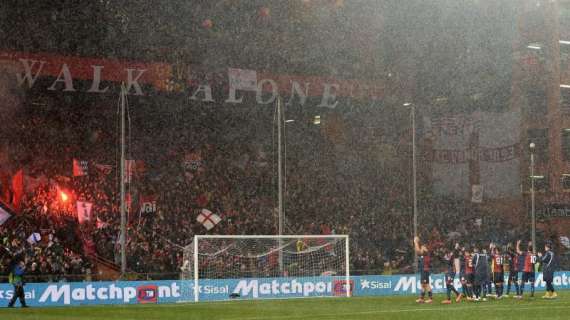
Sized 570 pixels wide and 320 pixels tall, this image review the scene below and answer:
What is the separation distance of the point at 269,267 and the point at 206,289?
3706mm

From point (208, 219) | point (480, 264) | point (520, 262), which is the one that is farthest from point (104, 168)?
point (480, 264)

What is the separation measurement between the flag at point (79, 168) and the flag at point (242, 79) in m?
9.15

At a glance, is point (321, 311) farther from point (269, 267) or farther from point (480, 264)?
point (269, 267)

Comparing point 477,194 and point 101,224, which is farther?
point 477,194

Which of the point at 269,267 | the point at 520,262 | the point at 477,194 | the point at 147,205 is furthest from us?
the point at 477,194

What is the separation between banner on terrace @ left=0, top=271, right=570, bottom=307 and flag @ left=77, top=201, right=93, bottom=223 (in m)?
6.87

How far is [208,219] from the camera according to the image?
43844 millimetres

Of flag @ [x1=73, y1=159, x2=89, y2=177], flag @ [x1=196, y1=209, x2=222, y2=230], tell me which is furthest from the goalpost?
flag @ [x1=73, y1=159, x2=89, y2=177]

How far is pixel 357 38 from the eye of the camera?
57.7 meters

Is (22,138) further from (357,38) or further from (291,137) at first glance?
(357,38)

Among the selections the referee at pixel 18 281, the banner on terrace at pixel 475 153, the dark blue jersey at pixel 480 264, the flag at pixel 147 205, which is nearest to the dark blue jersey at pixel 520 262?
the dark blue jersey at pixel 480 264

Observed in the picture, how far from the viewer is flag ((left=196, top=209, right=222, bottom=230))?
143 ft

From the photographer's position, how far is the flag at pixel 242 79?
50.4 m

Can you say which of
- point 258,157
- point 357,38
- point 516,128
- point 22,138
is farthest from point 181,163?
point 516,128
